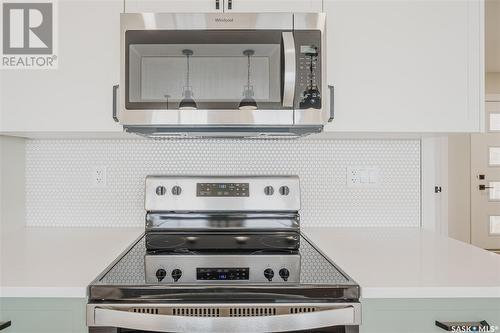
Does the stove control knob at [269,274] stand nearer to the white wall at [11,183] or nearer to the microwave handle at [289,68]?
the microwave handle at [289,68]

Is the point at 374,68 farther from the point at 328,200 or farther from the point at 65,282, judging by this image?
the point at 65,282

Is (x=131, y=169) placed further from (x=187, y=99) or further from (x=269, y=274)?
(x=269, y=274)

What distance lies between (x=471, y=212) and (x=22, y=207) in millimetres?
5100

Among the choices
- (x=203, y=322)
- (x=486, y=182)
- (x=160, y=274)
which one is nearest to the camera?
(x=203, y=322)

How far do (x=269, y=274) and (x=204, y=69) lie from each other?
65 centimetres

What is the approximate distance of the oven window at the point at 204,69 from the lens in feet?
3.94

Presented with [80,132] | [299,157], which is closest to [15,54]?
[80,132]

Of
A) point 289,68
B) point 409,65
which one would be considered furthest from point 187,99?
point 409,65

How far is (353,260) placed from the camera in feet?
3.73

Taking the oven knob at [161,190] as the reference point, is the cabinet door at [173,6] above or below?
above

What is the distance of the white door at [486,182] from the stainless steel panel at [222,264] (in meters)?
4.64

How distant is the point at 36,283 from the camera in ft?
3.05

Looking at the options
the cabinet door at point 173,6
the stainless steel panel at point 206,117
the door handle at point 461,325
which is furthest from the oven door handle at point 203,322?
the cabinet door at point 173,6

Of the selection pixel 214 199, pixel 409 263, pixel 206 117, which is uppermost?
pixel 206 117
